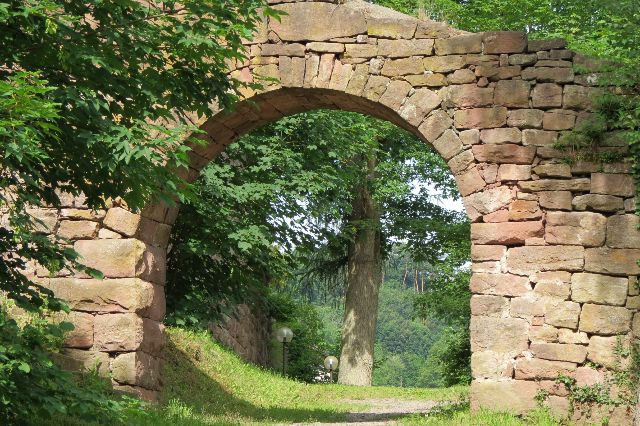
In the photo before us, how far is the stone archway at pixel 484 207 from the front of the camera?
360 inches

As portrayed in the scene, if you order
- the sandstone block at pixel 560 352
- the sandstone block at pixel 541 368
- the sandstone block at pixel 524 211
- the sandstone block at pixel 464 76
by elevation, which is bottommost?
the sandstone block at pixel 541 368

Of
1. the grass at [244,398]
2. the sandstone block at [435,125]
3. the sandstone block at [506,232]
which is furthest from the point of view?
the sandstone block at [435,125]

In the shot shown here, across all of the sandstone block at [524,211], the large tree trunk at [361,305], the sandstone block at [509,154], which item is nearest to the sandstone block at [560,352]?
the sandstone block at [524,211]

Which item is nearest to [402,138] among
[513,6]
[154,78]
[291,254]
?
[513,6]

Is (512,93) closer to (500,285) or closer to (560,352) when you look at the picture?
(500,285)

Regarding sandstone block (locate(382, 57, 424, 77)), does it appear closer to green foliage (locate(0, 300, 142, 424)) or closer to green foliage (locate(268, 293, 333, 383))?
green foliage (locate(0, 300, 142, 424))

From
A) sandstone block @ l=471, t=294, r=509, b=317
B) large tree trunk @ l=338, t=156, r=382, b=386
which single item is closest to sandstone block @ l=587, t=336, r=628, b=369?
sandstone block @ l=471, t=294, r=509, b=317

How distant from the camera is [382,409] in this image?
1427cm

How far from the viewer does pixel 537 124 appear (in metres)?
9.50

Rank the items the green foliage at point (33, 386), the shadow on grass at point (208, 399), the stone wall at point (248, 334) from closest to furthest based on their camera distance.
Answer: the green foliage at point (33, 386) → the shadow on grass at point (208, 399) → the stone wall at point (248, 334)

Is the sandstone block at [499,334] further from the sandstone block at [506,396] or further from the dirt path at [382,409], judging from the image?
the dirt path at [382,409]

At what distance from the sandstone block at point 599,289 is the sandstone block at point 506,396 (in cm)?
92

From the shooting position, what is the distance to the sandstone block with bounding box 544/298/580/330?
9.10 meters

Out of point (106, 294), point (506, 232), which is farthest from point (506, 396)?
point (106, 294)
